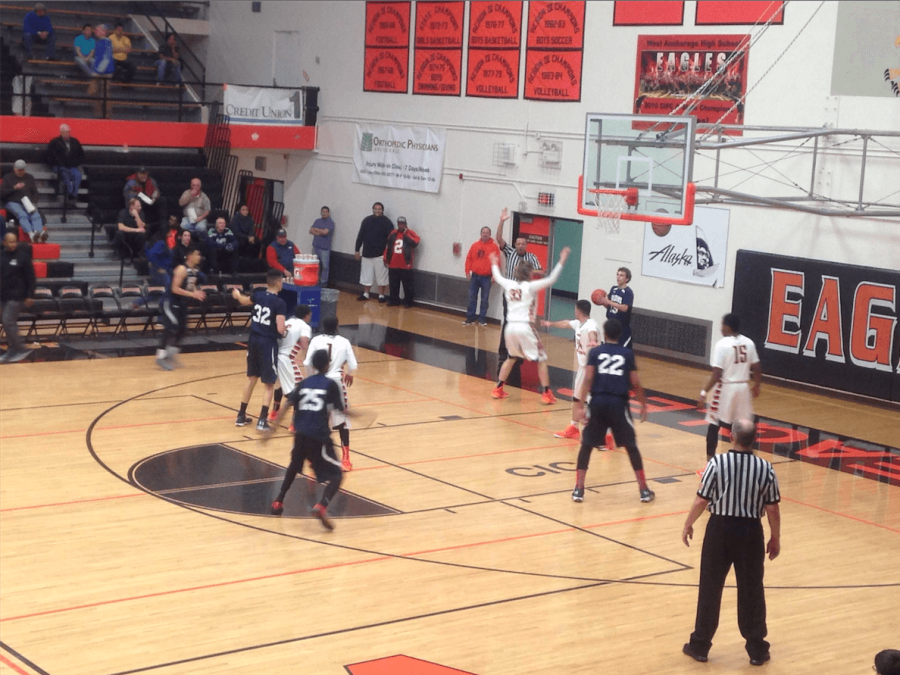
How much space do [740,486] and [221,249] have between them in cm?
1724

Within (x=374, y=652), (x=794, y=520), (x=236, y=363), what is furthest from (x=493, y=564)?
(x=236, y=363)

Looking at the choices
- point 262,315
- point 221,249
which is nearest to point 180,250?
point 221,249

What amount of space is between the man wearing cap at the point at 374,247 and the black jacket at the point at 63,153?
616cm

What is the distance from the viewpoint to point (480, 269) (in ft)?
74.5

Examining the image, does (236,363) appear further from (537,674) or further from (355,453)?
(537,674)

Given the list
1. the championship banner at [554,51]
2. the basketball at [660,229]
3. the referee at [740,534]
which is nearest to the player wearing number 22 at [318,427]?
the referee at [740,534]

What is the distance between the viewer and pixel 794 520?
11.5 metres

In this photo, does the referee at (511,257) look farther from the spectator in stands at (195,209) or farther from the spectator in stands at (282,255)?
the spectator in stands at (195,209)

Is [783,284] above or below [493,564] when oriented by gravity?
above

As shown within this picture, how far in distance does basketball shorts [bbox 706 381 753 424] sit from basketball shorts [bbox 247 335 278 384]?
5.07 metres

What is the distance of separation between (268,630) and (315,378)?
2794 mm

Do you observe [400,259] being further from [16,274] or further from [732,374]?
[732,374]

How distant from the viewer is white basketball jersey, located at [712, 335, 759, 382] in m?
12.1

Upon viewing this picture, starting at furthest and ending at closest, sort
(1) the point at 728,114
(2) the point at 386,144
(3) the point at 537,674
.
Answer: (2) the point at 386,144, (1) the point at 728,114, (3) the point at 537,674
